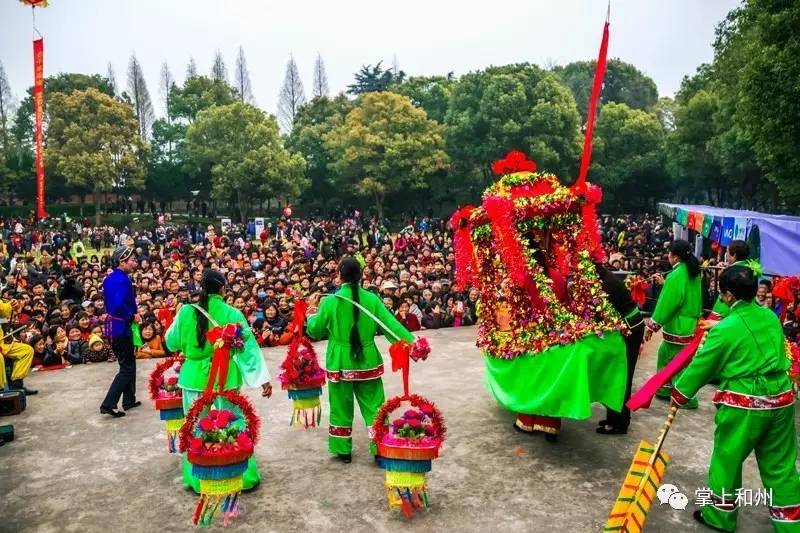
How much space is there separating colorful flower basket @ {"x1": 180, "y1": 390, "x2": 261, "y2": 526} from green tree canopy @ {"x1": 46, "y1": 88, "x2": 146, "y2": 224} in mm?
34048

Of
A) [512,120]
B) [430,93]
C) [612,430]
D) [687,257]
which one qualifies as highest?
[430,93]

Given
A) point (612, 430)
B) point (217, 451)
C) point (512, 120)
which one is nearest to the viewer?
point (217, 451)

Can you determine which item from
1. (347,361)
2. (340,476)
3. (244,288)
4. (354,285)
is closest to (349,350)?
(347,361)

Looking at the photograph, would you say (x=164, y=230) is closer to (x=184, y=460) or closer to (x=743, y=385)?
(x=184, y=460)

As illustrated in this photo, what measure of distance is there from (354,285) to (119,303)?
9.55ft

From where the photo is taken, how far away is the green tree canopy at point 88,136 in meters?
34.7

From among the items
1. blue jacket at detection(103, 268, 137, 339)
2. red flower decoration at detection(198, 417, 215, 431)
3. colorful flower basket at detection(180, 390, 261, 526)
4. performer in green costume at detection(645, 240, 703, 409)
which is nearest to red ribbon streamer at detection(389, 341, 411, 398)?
colorful flower basket at detection(180, 390, 261, 526)

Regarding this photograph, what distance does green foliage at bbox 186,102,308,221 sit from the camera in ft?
115

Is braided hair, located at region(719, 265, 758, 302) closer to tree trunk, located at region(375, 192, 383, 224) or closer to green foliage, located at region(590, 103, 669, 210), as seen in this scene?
tree trunk, located at region(375, 192, 383, 224)

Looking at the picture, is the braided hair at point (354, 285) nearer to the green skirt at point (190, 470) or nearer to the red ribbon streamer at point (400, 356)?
the red ribbon streamer at point (400, 356)

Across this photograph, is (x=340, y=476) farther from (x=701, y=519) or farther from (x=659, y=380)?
(x=701, y=519)

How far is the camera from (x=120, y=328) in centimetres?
683

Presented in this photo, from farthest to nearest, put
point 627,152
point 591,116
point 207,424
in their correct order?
point 627,152 < point 591,116 < point 207,424

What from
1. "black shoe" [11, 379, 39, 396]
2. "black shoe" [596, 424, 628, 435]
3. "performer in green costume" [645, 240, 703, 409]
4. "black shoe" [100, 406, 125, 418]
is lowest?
"black shoe" [596, 424, 628, 435]
